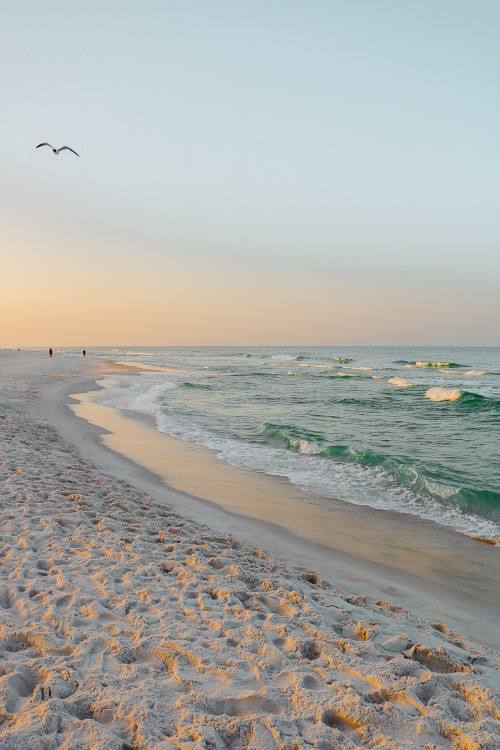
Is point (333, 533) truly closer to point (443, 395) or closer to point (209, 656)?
point (209, 656)

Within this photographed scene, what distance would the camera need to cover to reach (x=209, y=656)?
323 centimetres

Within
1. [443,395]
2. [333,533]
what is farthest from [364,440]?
[443,395]

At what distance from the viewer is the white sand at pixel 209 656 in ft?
8.39

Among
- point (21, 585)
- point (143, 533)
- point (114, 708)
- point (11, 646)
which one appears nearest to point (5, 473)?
point (143, 533)

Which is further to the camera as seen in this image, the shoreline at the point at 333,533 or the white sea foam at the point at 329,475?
the white sea foam at the point at 329,475

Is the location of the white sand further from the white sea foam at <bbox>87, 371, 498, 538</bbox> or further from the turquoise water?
the turquoise water

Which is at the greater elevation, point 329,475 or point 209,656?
point 209,656

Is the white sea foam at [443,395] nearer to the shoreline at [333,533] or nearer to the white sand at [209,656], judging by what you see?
the shoreline at [333,533]

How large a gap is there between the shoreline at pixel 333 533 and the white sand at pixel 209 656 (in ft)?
1.16

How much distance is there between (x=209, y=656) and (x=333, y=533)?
4.07 metres

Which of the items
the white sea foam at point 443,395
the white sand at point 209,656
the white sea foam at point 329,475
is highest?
the white sand at point 209,656

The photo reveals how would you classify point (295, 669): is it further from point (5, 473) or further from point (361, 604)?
point (5, 473)

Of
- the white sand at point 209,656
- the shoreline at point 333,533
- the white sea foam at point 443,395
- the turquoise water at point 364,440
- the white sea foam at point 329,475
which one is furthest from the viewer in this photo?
the white sea foam at point 443,395

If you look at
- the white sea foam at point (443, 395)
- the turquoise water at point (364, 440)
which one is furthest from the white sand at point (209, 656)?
the white sea foam at point (443, 395)
